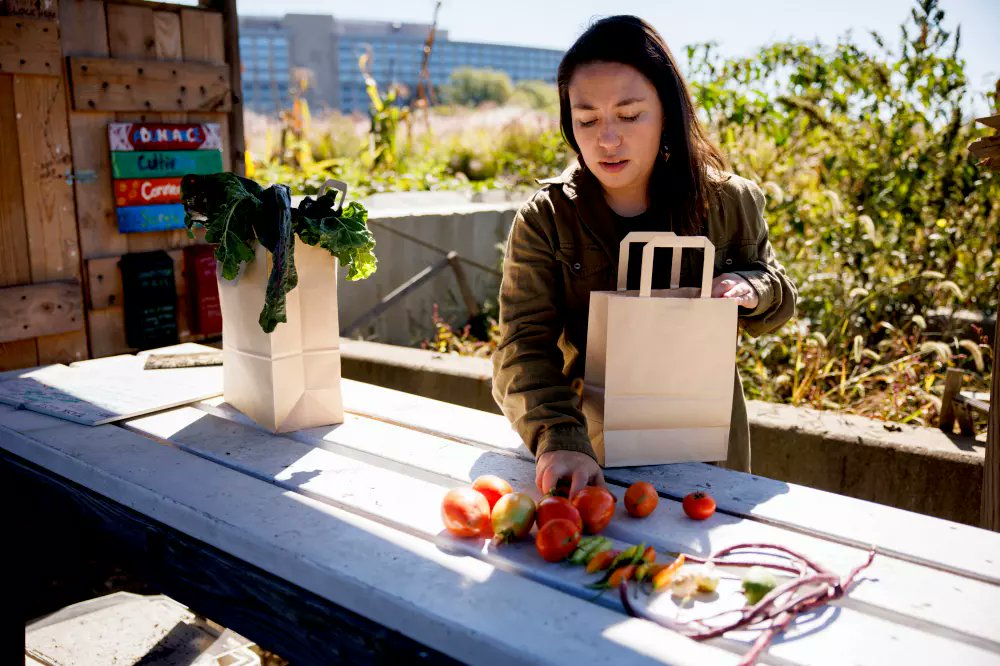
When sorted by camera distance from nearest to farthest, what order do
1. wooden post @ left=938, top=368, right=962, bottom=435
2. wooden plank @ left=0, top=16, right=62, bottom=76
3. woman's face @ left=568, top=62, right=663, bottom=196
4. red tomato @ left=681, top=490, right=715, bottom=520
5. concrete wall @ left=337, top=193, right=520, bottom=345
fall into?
1. red tomato @ left=681, top=490, right=715, bottom=520
2. woman's face @ left=568, top=62, right=663, bottom=196
3. wooden post @ left=938, top=368, right=962, bottom=435
4. wooden plank @ left=0, top=16, right=62, bottom=76
5. concrete wall @ left=337, top=193, right=520, bottom=345

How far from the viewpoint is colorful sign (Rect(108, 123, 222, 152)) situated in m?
3.76

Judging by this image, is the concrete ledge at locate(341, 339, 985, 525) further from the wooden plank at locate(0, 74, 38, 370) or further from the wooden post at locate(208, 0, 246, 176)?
the wooden plank at locate(0, 74, 38, 370)

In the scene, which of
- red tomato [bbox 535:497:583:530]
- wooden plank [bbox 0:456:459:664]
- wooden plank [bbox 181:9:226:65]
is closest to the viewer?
wooden plank [bbox 0:456:459:664]

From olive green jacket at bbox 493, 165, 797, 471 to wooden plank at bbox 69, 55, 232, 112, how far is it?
8.46 feet

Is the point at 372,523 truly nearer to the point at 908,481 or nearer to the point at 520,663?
the point at 520,663

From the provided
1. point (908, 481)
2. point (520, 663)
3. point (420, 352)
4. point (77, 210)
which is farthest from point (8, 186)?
point (908, 481)

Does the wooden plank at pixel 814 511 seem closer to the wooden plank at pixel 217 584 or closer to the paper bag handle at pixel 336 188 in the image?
the paper bag handle at pixel 336 188

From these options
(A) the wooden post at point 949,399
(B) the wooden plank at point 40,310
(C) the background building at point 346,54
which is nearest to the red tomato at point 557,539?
(A) the wooden post at point 949,399

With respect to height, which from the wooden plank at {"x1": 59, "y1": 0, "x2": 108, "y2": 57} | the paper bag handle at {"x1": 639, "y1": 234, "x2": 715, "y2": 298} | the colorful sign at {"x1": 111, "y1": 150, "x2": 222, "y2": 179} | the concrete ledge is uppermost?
the wooden plank at {"x1": 59, "y1": 0, "x2": 108, "y2": 57}

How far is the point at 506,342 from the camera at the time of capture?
1.88 meters

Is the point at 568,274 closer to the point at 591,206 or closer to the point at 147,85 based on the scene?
the point at 591,206

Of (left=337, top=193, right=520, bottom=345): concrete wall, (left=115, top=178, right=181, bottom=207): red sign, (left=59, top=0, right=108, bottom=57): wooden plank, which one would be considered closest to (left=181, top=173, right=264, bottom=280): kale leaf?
(left=115, top=178, right=181, bottom=207): red sign

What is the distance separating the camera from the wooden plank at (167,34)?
154 inches

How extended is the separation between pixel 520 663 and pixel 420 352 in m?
3.13
